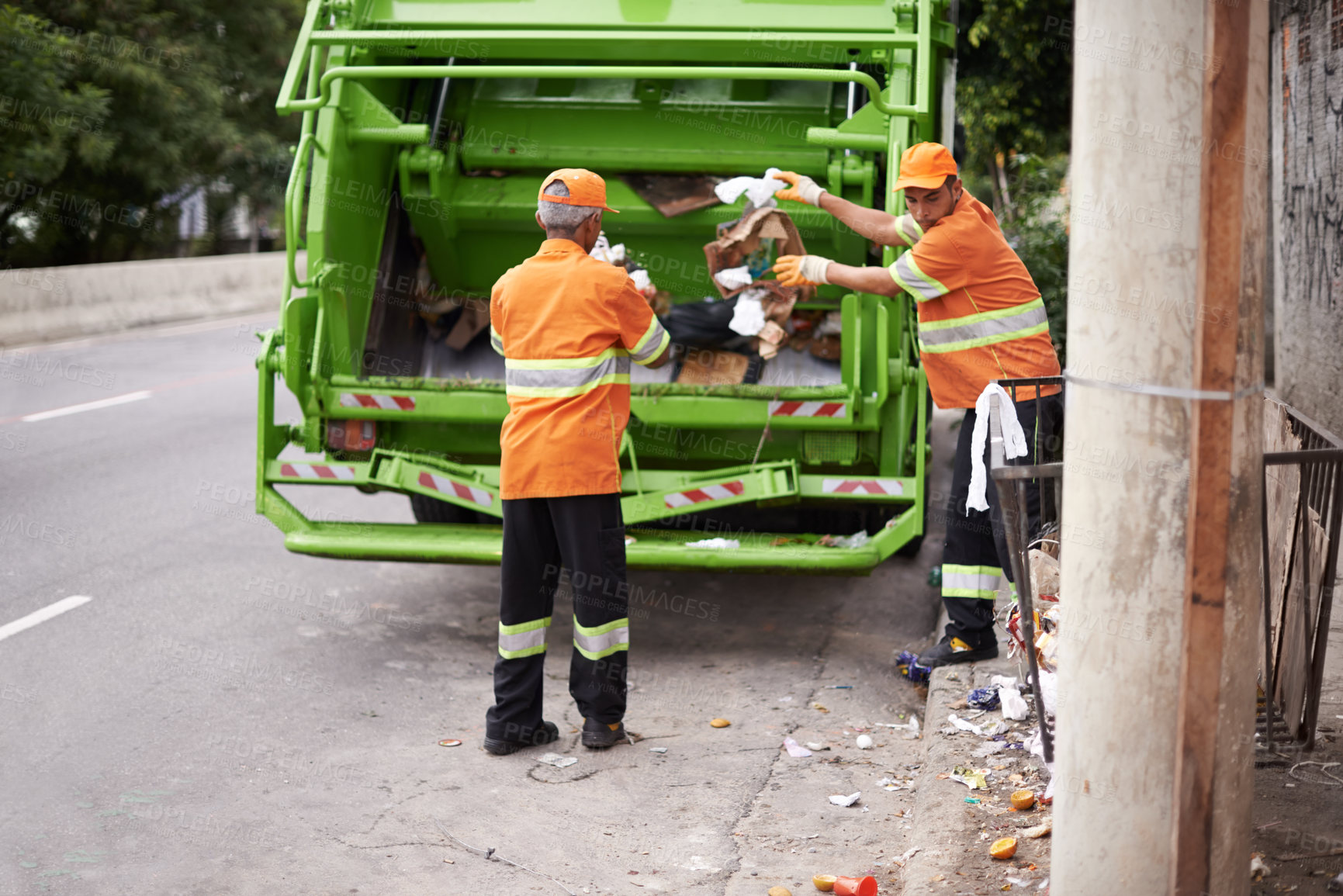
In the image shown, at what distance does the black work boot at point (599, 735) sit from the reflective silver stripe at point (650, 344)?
1072 millimetres

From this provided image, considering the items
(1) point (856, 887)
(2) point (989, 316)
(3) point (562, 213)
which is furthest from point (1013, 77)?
(1) point (856, 887)

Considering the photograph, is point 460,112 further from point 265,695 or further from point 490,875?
point 490,875

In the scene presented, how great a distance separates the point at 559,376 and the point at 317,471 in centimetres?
140

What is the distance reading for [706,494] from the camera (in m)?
4.61

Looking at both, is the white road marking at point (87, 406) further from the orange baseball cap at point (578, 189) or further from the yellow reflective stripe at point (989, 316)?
the yellow reflective stripe at point (989, 316)

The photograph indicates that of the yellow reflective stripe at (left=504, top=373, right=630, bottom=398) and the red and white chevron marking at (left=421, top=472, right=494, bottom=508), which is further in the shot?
the red and white chevron marking at (left=421, top=472, right=494, bottom=508)

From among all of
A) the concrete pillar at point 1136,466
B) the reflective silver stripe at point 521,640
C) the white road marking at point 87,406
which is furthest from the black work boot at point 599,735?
the white road marking at point 87,406

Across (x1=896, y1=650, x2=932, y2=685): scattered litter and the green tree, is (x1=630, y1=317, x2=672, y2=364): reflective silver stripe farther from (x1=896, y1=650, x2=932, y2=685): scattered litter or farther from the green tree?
the green tree

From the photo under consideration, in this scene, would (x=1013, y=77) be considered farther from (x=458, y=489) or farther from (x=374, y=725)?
(x=374, y=725)

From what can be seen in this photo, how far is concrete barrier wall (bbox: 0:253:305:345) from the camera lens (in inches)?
504

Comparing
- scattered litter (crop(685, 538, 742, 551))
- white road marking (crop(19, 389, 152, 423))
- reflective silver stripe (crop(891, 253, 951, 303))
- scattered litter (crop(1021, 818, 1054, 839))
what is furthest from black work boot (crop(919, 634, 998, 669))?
white road marking (crop(19, 389, 152, 423))

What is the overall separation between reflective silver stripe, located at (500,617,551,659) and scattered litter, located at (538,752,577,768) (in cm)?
30

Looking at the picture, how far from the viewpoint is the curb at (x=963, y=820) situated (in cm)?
282

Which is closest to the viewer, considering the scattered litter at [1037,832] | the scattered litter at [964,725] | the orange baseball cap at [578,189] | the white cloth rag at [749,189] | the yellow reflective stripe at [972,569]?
the scattered litter at [1037,832]
